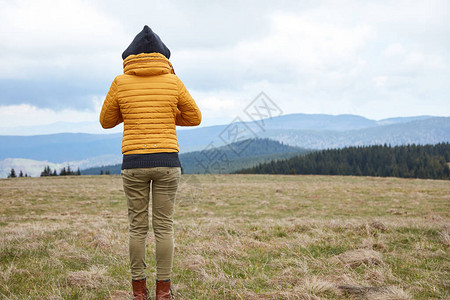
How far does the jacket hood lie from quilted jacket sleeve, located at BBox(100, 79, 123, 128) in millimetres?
304

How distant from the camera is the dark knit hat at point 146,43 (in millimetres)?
3707

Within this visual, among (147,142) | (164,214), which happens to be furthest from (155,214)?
(147,142)

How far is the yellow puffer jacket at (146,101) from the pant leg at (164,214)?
36 cm

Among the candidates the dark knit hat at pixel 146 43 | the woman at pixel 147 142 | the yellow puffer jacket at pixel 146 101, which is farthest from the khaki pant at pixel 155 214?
the dark knit hat at pixel 146 43

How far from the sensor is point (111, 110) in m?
3.88

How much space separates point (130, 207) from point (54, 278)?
1.97 metres

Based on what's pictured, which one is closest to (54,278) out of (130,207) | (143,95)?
(130,207)

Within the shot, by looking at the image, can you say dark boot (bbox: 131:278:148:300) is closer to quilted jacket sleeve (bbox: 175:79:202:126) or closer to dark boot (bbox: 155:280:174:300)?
dark boot (bbox: 155:280:174:300)

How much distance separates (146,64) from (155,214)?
1876mm

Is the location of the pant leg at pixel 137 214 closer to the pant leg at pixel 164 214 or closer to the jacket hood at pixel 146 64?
the pant leg at pixel 164 214

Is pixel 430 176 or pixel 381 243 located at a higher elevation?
pixel 381 243

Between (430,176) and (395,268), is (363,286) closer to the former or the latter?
(395,268)

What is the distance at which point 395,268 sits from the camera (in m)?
4.78

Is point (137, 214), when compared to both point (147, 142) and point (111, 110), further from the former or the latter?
point (111, 110)
